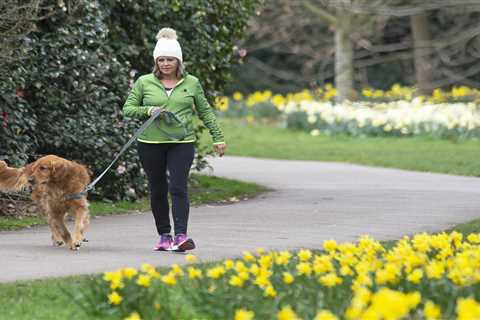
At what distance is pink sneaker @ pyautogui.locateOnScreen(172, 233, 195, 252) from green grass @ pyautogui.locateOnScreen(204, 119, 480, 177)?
909cm

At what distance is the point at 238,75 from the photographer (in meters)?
37.4

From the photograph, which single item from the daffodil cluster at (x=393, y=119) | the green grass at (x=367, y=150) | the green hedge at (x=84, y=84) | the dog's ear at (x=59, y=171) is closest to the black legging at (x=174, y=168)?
the dog's ear at (x=59, y=171)

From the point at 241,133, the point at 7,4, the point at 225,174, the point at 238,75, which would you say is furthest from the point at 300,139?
the point at 7,4

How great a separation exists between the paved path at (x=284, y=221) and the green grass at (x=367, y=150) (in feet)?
4.04

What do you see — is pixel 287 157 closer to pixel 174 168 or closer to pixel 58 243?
pixel 58 243

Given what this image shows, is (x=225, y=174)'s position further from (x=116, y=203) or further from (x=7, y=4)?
(x=7, y=4)

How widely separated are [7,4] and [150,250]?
126 inches

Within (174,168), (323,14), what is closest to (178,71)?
(174,168)

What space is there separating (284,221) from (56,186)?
117 inches

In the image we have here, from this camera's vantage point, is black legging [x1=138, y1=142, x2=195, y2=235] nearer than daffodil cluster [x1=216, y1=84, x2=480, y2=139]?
Yes

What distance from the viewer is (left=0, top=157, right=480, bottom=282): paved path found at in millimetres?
9703

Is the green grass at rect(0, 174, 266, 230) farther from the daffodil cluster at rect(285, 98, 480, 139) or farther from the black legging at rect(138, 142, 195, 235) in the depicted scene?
the daffodil cluster at rect(285, 98, 480, 139)

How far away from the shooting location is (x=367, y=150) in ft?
74.5

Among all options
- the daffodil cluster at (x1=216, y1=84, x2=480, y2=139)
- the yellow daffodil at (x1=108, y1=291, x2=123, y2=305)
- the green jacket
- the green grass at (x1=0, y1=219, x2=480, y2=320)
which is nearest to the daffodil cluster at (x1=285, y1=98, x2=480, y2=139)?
the daffodil cluster at (x1=216, y1=84, x2=480, y2=139)
